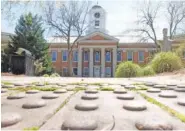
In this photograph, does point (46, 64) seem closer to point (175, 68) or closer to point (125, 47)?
point (125, 47)

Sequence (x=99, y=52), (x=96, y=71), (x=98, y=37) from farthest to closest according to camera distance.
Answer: (x=99, y=52) < (x=96, y=71) < (x=98, y=37)

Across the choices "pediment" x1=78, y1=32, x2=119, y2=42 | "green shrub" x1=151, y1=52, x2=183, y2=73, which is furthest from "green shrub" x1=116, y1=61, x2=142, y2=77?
"pediment" x1=78, y1=32, x2=119, y2=42

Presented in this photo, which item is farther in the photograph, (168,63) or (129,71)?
(129,71)

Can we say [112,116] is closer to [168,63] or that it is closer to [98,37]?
[168,63]

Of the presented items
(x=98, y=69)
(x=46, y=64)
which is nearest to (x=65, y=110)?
(x=46, y=64)

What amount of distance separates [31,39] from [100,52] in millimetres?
11366

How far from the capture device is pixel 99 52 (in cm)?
3152

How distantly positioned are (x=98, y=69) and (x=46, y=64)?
9.23 m

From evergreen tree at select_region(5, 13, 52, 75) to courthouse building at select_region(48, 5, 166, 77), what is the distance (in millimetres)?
6199

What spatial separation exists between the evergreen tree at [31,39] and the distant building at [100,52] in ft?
20.4

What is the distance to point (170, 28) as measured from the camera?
88.2 ft

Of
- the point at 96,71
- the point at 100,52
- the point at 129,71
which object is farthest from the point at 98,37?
the point at 129,71

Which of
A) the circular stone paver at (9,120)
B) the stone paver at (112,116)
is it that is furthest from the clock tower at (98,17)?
the circular stone paver at (9,120)

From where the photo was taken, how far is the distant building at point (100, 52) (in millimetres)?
30594
